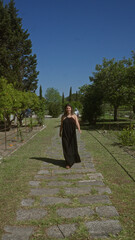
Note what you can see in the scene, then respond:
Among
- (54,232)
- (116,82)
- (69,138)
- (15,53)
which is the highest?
(15,53)

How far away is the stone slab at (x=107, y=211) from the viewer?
111 inches

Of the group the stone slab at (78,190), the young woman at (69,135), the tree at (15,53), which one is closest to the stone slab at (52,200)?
the stone slab at (78,190)

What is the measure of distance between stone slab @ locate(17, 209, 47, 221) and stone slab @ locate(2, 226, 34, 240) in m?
0.21

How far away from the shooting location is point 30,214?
288cm

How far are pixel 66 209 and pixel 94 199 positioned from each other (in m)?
0.54

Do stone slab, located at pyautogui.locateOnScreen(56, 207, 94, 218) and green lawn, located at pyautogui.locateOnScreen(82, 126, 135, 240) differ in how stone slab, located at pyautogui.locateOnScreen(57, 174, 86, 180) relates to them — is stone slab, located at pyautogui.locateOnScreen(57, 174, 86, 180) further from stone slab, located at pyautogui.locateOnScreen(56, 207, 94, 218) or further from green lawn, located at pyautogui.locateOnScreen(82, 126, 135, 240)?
stone slab, located at pyautogui.locateOnScreen(56, 207, 94, 218)

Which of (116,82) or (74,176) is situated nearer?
(74,176)

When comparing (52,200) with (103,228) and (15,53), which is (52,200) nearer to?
(103,228)

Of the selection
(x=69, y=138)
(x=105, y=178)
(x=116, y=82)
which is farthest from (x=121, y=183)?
(x=116, y=82)

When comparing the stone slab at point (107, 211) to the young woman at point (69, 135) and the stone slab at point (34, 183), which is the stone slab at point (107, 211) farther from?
the young woman at point (69, 135)

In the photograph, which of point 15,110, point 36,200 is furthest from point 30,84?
point 36,200

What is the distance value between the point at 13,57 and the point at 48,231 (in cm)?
Answer: 1832

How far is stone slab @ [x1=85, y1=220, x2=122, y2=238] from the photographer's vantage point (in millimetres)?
2400

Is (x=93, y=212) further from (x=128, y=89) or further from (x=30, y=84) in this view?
(x=30, y=84)
